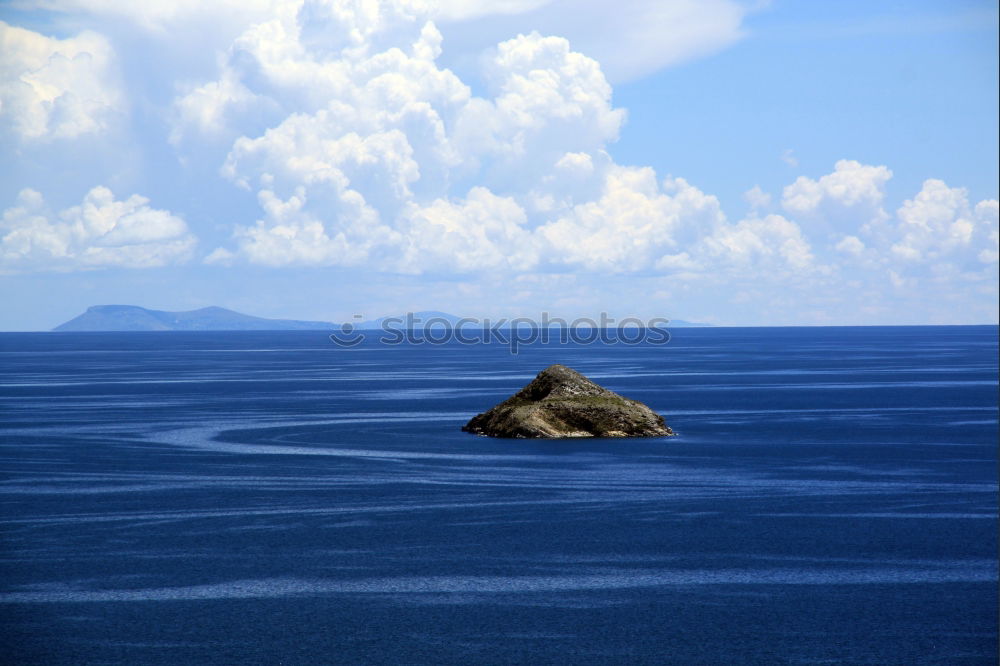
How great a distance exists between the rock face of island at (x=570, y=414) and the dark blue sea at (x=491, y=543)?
2.31 meters

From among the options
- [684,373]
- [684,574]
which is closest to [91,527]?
[684,574]

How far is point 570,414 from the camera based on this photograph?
72750 mm

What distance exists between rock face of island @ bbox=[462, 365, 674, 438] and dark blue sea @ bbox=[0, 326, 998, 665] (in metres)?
2.31

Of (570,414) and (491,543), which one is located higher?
(570,414)

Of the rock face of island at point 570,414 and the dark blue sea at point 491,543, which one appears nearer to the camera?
the dark blue sea at point 491,543

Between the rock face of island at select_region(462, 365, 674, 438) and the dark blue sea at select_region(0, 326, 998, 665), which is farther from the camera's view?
the rock face of island at select_region(462, 365, 674, 438)

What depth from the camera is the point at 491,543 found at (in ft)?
138

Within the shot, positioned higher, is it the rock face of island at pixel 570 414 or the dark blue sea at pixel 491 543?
the rock face of island at pixel 570 414

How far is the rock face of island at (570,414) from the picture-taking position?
7275 cm

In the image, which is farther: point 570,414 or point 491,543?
point 570,414

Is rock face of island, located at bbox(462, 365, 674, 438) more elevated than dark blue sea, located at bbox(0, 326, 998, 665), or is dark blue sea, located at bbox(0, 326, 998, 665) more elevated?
rock face of island, located at bbox(462, 365, 674, 438)

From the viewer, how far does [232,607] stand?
109 feet

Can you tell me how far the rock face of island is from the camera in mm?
72750

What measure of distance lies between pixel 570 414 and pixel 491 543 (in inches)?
1230
